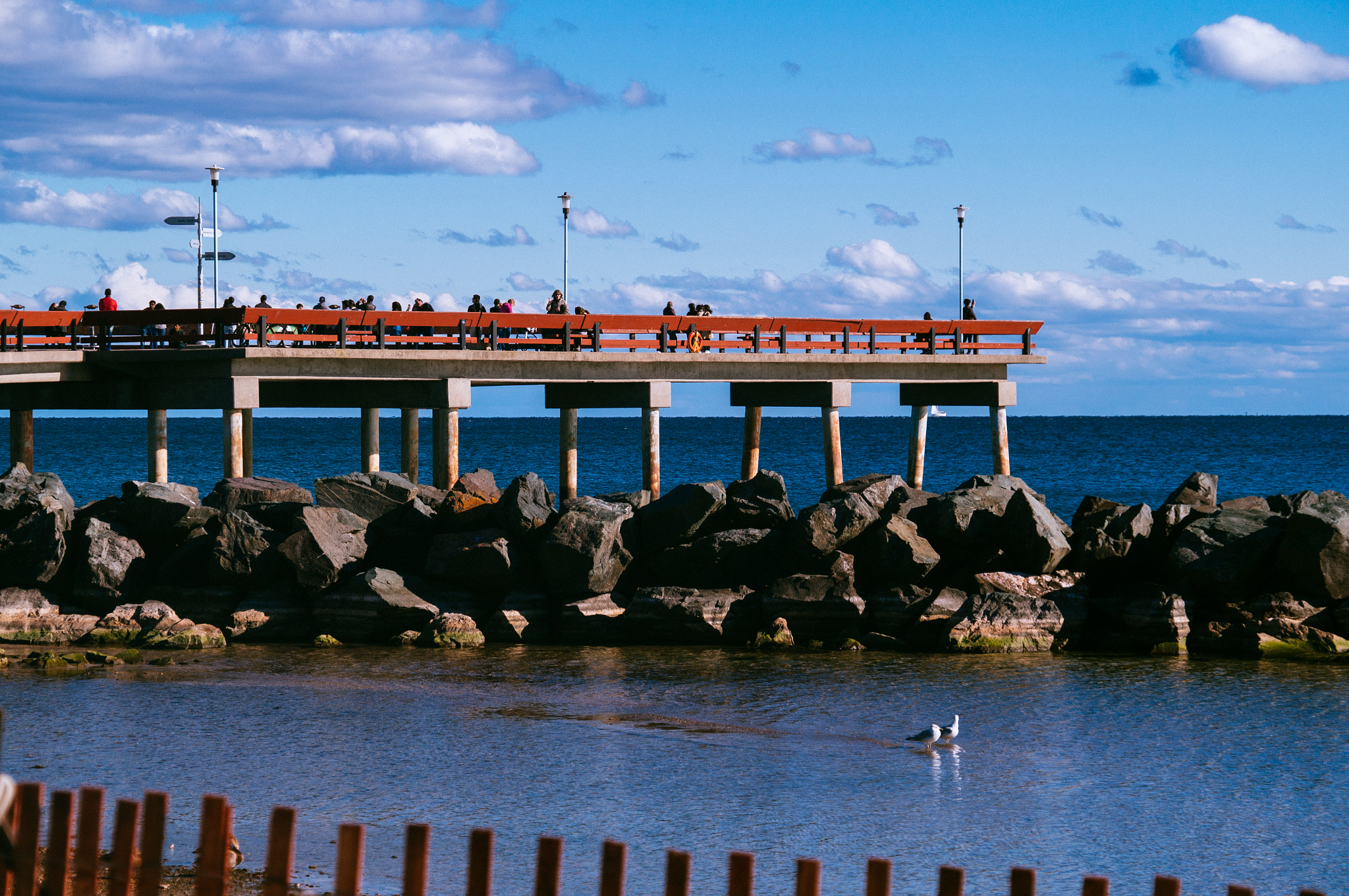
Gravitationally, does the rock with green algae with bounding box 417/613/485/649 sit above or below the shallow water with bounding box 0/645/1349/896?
above

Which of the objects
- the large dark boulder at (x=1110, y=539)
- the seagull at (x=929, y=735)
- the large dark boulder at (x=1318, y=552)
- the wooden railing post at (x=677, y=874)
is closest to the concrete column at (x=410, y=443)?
the large dark boulder at (x=1110, y=539)

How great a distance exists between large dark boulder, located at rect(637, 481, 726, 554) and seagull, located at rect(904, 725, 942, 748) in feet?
29.3

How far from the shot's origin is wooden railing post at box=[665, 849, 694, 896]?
533cm

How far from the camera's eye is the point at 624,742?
1515 centimetres

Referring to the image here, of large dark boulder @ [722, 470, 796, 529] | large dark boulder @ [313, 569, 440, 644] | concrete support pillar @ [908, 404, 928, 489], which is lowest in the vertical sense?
large dark boulder @ [313, 569, 440, 644]

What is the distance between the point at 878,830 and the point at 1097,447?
363 feet

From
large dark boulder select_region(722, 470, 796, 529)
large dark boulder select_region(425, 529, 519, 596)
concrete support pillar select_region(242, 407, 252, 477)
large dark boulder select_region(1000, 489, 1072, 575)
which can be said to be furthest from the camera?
concrete support pillar select_region(242, 407, 252, 477)

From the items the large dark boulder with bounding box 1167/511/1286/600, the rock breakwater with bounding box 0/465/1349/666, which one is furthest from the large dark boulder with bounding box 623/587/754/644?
the large dark boulder with bounding box 1167/511/1286/600

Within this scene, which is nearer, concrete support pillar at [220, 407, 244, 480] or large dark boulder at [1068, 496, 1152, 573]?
large dark boulder at [1068, 496, 1152, 573]

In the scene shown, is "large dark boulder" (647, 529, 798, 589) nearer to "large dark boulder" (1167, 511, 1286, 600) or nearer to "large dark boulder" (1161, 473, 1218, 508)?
"large dark boulder" (1167, 511, 1286, 600)

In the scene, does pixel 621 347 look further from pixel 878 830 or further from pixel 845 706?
pixel 878 830

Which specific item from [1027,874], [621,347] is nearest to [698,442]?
[621,347]

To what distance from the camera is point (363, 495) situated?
2591 centimetres

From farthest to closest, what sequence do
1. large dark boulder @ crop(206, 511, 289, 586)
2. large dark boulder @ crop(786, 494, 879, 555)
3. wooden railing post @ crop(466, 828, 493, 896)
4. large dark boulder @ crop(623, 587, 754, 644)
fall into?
large dark boulder @ crop(206, 511, 289, 586) → large dark boulder @ crop(786, 494, 879, 555) → large dark boulder @ crop(623, 587, 754, 644) → wooden railing post @ crop(466, 828, 493, 896)
